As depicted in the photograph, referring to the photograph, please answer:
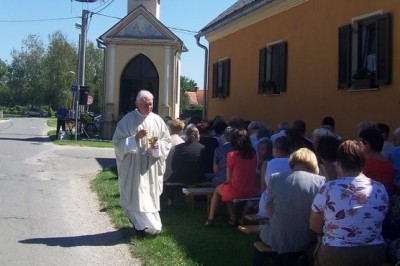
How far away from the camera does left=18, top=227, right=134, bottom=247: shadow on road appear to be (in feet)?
24.3

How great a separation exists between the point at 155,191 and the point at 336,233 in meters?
3.81

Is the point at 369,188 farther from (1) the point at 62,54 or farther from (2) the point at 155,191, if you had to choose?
(1) the point at 62,54

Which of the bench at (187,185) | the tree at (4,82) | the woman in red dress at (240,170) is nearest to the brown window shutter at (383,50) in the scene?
the woman in red dress at (240,170)

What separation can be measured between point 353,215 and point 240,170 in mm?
3541

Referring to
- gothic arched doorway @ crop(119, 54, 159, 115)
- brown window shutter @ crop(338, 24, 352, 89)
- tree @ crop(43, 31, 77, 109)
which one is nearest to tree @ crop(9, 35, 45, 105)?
tree @ crop(43, 31, 77, 109)

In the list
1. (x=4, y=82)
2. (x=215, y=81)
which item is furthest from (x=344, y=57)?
(x=4, y=82)

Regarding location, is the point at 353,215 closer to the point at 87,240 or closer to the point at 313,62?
the point at 87,240

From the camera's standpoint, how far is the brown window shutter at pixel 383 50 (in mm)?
9141

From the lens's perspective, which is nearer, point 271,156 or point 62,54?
point 271,156

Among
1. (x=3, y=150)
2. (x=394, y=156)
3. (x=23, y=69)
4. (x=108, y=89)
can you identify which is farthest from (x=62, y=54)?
(x=394, y=156)

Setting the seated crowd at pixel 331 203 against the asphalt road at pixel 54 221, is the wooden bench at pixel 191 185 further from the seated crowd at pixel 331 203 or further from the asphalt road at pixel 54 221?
the seated crowd at pixel 331 203

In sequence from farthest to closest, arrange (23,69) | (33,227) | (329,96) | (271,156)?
(23,69), (329,96), (33,227), (271,156)

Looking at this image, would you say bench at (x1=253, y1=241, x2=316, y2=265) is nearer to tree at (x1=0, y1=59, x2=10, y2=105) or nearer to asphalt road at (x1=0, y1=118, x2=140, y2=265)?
asphalt road at (x1=0, y1=118, x2=140, y2=265)

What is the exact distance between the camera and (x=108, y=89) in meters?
31.5
